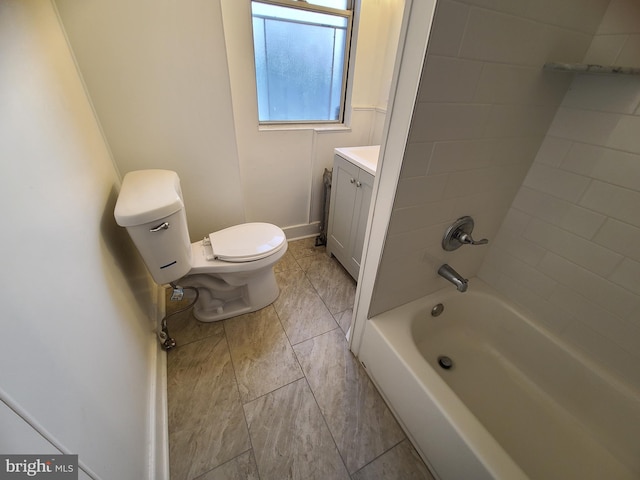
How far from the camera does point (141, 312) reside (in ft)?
3.94

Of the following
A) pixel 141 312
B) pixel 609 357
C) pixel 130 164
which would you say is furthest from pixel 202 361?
pixel 609 357

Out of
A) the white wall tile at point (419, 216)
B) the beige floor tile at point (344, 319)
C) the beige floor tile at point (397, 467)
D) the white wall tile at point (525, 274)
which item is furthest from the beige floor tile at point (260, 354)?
the white wall tile at point (525, 274)

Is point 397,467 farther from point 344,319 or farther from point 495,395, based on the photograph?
point 344,319

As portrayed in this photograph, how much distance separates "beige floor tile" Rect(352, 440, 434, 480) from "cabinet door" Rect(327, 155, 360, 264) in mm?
1098

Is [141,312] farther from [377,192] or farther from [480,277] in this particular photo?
[480,277]

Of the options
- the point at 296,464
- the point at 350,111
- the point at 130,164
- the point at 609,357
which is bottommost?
the point at 296,464

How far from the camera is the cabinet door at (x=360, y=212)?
1.46 meters

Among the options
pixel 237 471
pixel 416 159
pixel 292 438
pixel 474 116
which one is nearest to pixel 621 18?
pixel 474 116

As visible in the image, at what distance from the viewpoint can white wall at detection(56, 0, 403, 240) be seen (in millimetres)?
1075

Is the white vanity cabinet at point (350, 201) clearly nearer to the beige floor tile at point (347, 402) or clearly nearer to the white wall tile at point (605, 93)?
the beige floor tile at point (347, 402)

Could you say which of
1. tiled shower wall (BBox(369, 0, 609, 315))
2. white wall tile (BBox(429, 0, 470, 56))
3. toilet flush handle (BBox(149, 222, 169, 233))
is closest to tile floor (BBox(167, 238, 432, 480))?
tiled shower wall (BBox(369, 0, 609, 315))

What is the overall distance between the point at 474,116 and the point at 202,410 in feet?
5.08

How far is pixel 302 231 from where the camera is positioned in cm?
228

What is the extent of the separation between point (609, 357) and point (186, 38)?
7.41 ft
